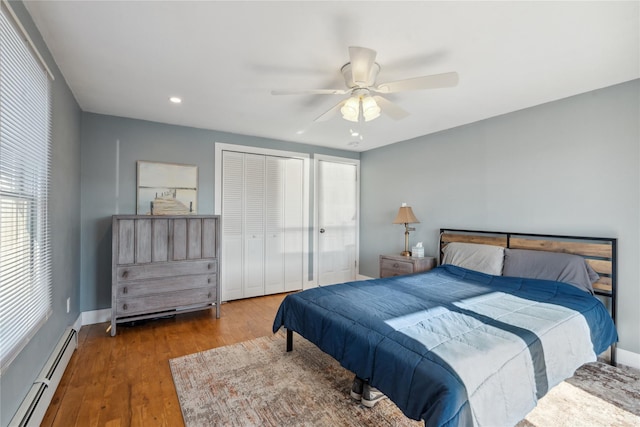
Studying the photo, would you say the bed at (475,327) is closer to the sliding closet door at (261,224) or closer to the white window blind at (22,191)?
the white window blind at (22,191)

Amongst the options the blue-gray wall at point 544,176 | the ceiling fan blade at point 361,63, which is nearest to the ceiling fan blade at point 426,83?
the ceiling fan blade at point 361,63

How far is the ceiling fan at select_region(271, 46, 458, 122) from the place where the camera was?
1.86 m

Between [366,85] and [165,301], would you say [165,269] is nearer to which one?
[165,301]

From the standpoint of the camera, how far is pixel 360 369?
1803 millimetres

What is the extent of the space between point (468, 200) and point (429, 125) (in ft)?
3.53

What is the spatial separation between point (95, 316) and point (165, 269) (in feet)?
3.41

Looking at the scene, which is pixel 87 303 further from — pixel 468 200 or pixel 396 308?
pixel 468 200

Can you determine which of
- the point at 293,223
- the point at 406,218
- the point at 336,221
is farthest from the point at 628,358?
the point at 293,223

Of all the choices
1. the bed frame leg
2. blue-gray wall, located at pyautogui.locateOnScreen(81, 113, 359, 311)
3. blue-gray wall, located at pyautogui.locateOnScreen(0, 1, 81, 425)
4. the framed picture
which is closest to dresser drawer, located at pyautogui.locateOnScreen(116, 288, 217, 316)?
blue-gray wall, located at pyautogui.locateOnScreen(0, 1, 81, 425)

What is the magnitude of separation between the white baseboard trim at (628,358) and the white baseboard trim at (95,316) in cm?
515

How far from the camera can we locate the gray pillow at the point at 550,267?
8.66 feet

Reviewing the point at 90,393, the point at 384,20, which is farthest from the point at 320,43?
the point at 90,393

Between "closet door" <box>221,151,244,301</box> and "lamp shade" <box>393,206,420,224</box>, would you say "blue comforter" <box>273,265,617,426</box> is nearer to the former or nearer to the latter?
"lamp shade" <box>393,206,420,224</box>

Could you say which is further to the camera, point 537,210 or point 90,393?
point 537,210
